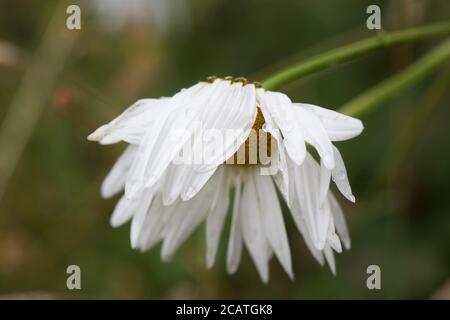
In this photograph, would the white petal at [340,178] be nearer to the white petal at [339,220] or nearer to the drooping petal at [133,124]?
the white petal at [339,220]

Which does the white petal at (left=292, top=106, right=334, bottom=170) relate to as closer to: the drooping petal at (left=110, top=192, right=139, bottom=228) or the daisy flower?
the daisy flower

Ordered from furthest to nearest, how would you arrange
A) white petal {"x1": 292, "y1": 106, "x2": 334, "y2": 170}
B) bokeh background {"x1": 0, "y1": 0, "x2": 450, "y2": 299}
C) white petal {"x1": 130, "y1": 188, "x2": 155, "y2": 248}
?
bokeh background {"x1": 0, "y1": 0, "x2": 450, "y2": 299} < white petal {"x1": 130, "y1": 188, "x2": 155, "y2": 248} < white petal {"x1": 292, "y1": 106, "x2": 334, "y2": 170}

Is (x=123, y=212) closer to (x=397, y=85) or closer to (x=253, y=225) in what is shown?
(x=253, y=225)

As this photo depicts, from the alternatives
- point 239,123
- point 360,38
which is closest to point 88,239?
point 360,38

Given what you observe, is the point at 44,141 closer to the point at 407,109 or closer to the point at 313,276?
the point at 313,276

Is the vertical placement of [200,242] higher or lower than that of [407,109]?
lower

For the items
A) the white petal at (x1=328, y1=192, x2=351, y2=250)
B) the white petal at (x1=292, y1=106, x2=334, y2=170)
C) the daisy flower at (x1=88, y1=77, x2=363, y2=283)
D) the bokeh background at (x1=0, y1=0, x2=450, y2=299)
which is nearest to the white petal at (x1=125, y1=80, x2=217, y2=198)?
the daisy flower at (x1=88, y1=77, x2=363, y2=283)
